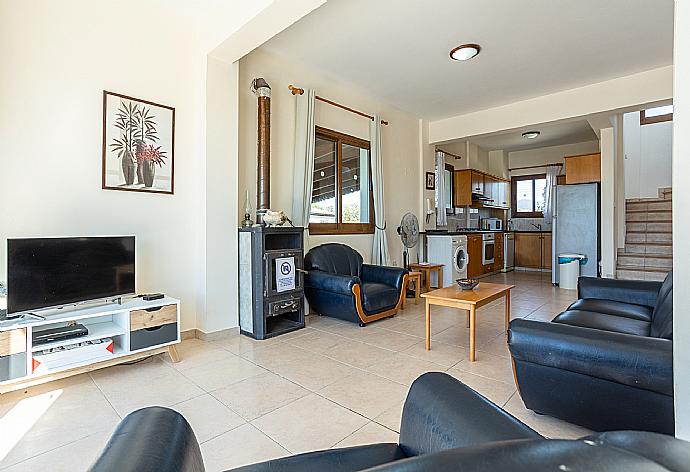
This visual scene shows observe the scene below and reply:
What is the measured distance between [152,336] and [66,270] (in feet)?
2.41

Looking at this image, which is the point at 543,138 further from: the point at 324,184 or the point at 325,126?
the point at 324,184

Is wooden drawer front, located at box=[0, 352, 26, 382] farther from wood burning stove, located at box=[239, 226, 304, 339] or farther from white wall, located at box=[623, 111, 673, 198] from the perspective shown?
white wall, located at box=[623, 111, 673, 198]

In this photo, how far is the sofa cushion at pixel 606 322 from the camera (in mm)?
2324

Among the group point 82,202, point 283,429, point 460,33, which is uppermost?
point 460,33

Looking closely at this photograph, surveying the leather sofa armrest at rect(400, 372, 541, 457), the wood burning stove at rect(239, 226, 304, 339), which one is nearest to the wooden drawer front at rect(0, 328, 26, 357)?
the wood burning stove at rect(239, 226, 304, 339)

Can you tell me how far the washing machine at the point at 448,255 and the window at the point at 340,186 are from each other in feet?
5.16

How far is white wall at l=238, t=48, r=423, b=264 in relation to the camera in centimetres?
389

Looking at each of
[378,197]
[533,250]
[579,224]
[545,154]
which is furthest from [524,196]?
[378,197]

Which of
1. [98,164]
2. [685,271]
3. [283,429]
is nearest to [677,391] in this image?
[685,271]

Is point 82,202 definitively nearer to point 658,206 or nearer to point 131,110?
point 131,110

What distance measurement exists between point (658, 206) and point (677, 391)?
762 cm

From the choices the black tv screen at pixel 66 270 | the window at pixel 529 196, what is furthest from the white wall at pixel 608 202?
the black tv screen at pixel 66 270

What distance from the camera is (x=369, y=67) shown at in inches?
172

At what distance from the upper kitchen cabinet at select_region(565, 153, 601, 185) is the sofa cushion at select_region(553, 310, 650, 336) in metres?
4.45
